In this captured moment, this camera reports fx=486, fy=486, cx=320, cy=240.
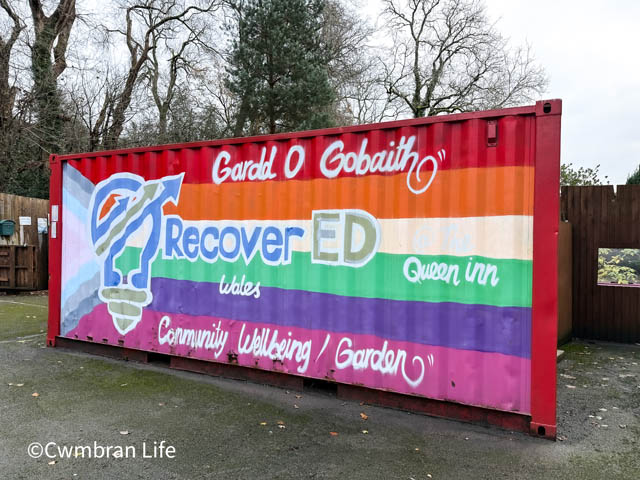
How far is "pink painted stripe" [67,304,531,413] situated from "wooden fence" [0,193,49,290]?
836cm

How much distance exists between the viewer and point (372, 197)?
4.71 metres

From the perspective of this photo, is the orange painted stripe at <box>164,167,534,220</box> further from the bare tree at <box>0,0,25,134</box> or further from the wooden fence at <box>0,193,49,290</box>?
the bare tree at <box>0,0,25,134</box>

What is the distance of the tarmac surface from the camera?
3354 mm

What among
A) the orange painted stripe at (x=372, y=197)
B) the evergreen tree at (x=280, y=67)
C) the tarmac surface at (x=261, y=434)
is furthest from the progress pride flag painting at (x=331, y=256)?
the evergreen tree at (x=280, y=67)

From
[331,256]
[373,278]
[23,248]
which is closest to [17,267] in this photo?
[23,248]

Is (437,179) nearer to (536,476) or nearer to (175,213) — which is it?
(536,476)

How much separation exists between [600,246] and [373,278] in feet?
17.6

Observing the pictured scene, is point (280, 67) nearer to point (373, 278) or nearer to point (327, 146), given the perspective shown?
point (327, 146)

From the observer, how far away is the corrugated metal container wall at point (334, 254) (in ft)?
13.6

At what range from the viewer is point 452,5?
73.8ft

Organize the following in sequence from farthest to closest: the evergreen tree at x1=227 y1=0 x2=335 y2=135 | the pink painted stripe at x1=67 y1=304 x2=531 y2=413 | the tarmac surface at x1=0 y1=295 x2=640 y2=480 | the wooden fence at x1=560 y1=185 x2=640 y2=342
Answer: the evergreen tree at x1=227 y1=0 x2=335 y2=135 < the wooden fence at x1=560 y1=185 x2=640 y2=342 < the pink painted stripe at x1=67 y1=304 x2=531 y2=413 < the tarmac surface at x1=0 y1=295 x2=640 y2=480

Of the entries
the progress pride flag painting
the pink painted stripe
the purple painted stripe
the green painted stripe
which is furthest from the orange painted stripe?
the pink painted stripe

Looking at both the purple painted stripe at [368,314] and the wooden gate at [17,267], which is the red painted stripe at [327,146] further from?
the wooden gate at [17,267]

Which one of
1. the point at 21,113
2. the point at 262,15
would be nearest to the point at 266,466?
the point at 21,113
